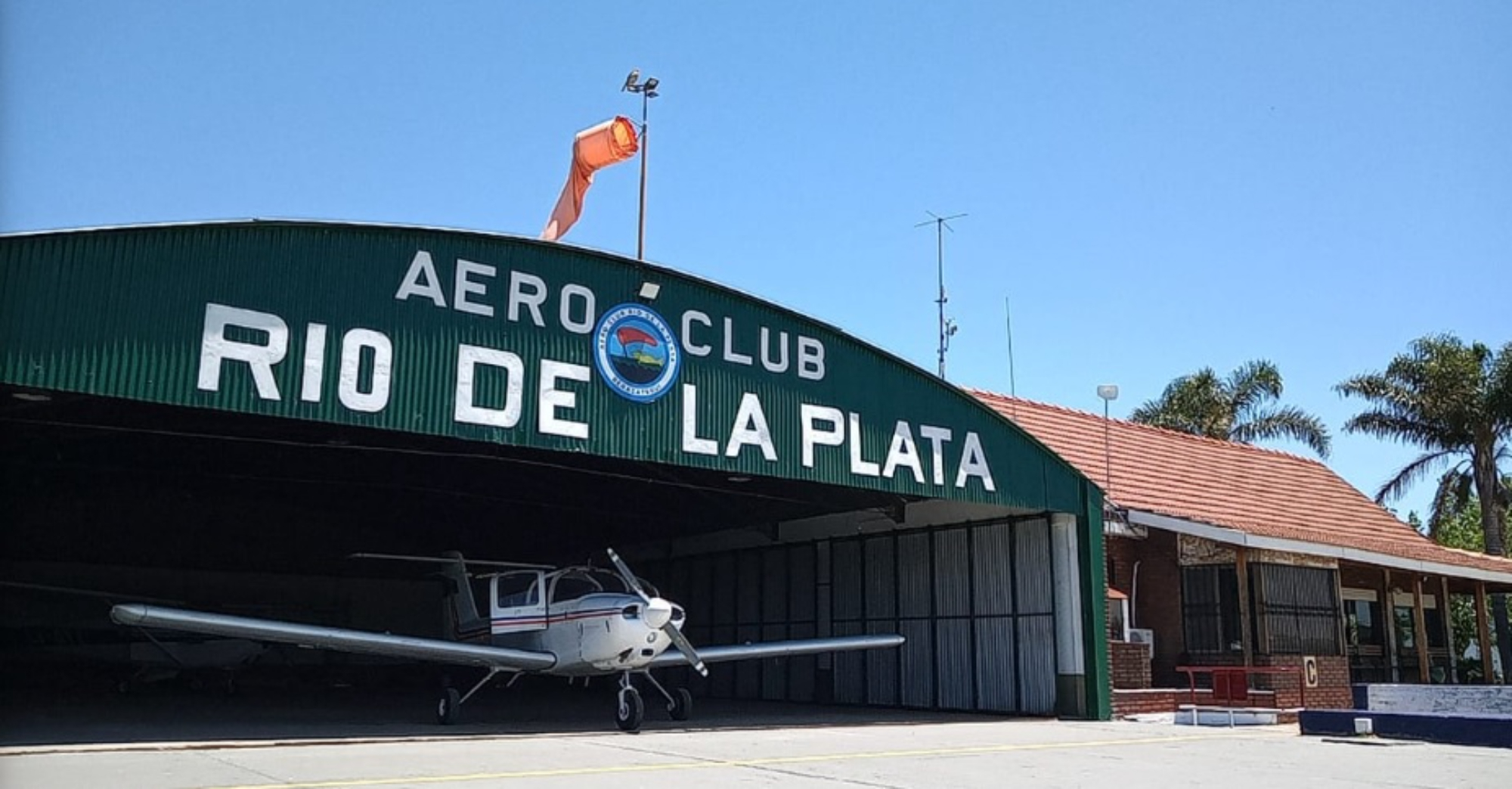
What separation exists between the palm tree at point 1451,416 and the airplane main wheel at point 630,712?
29.1 metres

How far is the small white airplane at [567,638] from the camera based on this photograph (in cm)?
1560

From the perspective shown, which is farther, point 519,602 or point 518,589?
point 518,589

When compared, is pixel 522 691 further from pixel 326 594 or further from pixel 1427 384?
pixel 1427 384

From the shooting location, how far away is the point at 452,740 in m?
14.1

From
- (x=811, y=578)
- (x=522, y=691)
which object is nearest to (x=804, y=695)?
(x=811, y=578)

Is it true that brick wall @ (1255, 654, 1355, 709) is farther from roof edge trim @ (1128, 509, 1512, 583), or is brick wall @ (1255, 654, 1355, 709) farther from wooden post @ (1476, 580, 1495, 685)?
wooden post @ (1476, 580, 1495, 685)

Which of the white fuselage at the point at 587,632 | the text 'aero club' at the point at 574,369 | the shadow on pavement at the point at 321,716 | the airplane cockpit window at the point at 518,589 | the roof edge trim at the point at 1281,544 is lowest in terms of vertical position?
the shadow on pavement at the point at 321,716

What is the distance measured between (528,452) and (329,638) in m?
3.66

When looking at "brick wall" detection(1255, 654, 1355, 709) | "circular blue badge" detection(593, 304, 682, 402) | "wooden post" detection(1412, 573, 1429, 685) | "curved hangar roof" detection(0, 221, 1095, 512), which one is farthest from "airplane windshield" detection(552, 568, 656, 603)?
"wooden post" detection(1412, 573, 1429, 685)

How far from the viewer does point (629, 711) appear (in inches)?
628

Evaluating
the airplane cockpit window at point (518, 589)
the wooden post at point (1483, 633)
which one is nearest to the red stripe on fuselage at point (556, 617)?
the airplane cockpit window at point (518, 589)

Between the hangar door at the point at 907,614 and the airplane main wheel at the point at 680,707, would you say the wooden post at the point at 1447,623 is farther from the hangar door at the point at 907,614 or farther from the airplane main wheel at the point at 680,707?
the airplane main wheel at the point at 680,707

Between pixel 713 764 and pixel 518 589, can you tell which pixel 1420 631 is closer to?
pixel 518 589

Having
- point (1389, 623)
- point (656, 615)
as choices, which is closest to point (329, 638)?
point (656, 615)
